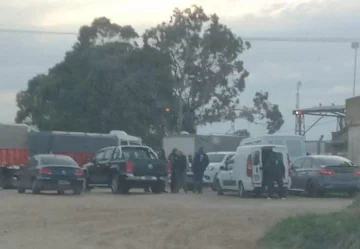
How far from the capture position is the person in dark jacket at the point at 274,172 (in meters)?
27.3

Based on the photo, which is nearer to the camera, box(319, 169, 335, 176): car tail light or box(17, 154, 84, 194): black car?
box(319, 169, 335, 176): car tail light

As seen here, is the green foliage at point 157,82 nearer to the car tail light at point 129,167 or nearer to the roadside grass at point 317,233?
the car tail light at point 129,167

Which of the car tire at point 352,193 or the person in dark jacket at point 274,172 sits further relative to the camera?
the car tire at point 352,193

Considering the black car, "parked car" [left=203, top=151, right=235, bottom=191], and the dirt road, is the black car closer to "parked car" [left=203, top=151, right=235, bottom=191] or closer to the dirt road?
the dirt road

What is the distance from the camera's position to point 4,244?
14.9m

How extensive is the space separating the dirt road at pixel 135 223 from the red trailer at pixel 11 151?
1214 cm

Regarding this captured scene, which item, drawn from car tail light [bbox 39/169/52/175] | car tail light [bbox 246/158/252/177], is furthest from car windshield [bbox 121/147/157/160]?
car tail light [bbox 246/158/252/177]

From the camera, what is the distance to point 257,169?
27.9 metres

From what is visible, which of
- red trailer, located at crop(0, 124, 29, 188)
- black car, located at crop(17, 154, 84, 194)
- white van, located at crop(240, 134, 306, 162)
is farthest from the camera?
red trailer, located at crop(0, 124, 29, 188)

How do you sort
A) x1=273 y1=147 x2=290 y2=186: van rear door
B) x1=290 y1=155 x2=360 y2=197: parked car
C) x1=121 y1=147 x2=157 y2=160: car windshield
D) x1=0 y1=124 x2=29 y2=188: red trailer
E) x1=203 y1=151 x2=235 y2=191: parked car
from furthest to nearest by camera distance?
x1=0 y1=124 x2=29 y2=188: red trailer, x1=203 y1=151 x2=235 y2=191: parked car, x1=121 y1=147 x2=157 y2=160: car windshield, x1=273 y1=147 x2=290 y2=186: van rear door, x1=290 y1=155 x2=360 y2=197: parked car

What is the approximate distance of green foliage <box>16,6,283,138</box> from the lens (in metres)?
59.7

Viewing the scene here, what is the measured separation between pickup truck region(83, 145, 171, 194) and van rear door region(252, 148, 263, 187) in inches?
163

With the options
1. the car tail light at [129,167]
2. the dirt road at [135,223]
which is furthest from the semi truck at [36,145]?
the dirt road at [135,223]

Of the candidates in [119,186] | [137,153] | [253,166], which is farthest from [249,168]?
[119,186]
